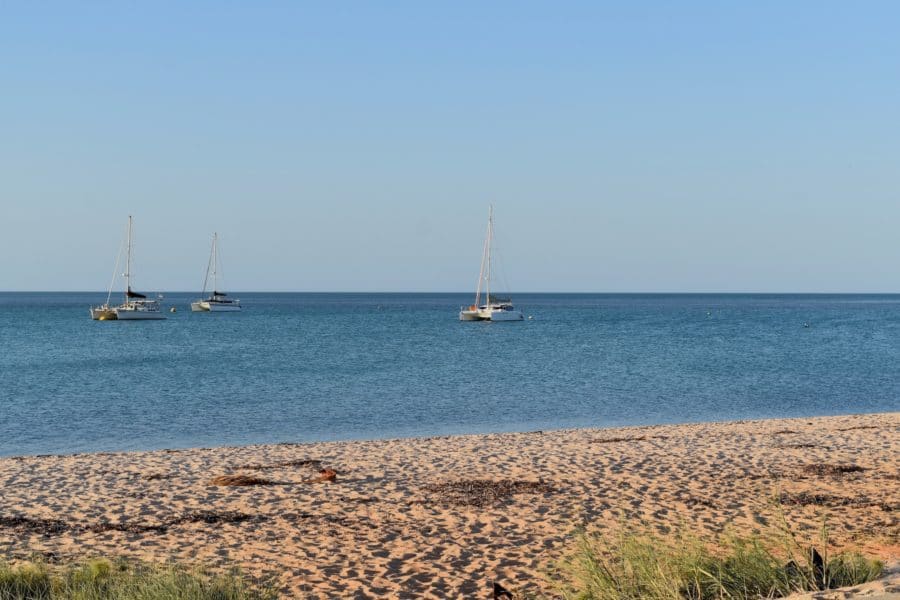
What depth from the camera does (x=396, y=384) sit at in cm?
4134

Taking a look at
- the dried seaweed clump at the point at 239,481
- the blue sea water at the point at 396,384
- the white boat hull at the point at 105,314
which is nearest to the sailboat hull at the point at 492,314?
the blue sea water at the point at 396,384

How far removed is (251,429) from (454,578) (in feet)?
61.5

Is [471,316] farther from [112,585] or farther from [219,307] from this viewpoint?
[112,585]

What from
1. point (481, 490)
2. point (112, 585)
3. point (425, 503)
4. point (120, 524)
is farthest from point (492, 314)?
point (112, 585)

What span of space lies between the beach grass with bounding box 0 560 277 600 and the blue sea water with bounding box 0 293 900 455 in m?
15.8

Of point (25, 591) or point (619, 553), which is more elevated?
point (619, 553)

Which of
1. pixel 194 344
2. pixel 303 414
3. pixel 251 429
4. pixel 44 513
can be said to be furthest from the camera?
pixel 194 344

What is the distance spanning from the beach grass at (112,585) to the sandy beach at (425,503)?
1367 millimetres

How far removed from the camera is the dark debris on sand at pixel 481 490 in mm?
13713

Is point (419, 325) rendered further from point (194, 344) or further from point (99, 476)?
point (99, 476)

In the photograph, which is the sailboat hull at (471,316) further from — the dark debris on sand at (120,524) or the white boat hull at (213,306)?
the dark debris on sand at (120,524)

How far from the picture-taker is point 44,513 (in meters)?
13.1

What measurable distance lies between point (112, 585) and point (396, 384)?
33353 millimetres

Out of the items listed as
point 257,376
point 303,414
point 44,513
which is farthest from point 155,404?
point 44,513
